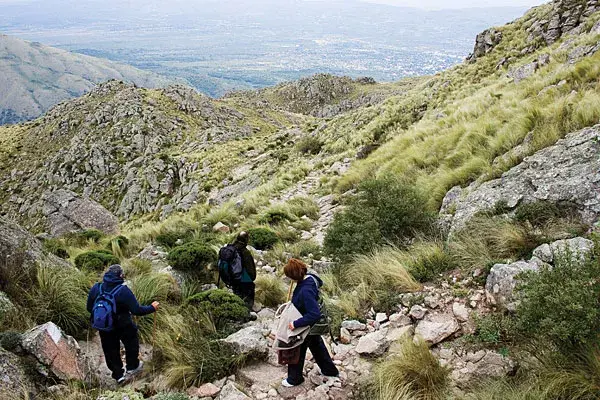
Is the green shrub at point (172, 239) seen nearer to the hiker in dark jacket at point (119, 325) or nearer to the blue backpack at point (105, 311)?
the hiker in dark jacket at point (119, 325)

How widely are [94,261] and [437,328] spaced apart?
8322mm

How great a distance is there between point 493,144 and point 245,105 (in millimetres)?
67553

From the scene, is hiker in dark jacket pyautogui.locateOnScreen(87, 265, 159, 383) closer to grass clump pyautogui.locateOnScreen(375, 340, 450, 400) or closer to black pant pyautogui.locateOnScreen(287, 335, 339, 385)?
black pant pyautogui.locateOnScreen(287, 335, 339, 385)

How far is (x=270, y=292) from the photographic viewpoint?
8273mm

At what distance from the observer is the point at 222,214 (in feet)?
52.9

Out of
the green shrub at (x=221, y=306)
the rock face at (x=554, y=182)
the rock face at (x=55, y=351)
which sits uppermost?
the rock face at (x=554, y=182)

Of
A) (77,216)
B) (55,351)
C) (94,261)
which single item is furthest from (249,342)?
(77,216)

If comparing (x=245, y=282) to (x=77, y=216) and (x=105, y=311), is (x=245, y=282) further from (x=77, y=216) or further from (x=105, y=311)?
(x=77, y=216)

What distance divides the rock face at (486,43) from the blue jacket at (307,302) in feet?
96.3

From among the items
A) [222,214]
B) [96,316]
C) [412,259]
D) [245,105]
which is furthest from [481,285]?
[245,105]

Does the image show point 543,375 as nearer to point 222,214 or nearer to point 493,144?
point 493,144

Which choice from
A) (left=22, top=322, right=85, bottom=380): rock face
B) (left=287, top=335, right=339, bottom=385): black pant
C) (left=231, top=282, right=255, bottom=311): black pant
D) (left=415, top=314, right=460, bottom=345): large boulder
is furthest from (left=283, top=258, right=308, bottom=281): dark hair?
(left=22, top=322, right=85, bottom=380): rock face

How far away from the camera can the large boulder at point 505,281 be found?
5340mm

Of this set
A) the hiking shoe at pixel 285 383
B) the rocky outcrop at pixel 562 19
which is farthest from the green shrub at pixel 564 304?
the rocky outcrop at pixel 562 19
